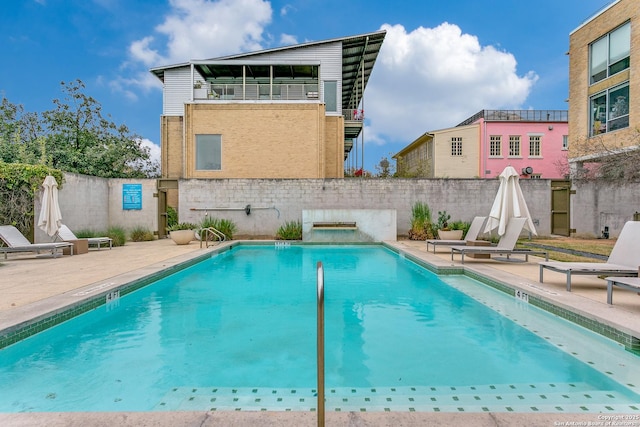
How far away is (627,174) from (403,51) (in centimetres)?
1348

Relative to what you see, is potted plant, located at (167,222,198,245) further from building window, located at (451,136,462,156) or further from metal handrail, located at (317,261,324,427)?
building window, located at (451,136,462,156)

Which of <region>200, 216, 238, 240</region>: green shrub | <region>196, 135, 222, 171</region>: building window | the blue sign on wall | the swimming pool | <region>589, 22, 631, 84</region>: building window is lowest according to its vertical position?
the swimming pool

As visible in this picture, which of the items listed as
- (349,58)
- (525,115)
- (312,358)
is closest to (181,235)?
(312,358)

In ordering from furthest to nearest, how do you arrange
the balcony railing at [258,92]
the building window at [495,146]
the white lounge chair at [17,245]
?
the building window at [495,146]
the balcony railing at [258,92]
the white lounge chair at [17,245]

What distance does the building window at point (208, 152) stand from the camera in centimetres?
1900

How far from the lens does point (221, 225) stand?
15062 millimetres

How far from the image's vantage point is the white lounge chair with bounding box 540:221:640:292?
537cm

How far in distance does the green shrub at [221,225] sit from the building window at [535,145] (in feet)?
82.0

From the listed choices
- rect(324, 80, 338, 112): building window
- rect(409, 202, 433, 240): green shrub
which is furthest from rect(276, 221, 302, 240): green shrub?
rect(324, 80, 338, 112): building window

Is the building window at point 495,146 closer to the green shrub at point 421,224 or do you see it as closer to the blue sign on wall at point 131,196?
the green shrub at point 421,224

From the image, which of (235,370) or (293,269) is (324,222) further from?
(235,370)

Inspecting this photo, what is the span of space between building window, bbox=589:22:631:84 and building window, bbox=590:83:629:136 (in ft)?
2.79

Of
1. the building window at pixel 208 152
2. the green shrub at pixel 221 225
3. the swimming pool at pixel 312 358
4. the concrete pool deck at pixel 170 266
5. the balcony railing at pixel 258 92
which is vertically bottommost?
the swimming pool at pixel 312 358

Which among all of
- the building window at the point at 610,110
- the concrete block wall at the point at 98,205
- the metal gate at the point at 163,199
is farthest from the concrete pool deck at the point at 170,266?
the building window at the point at 610,110
